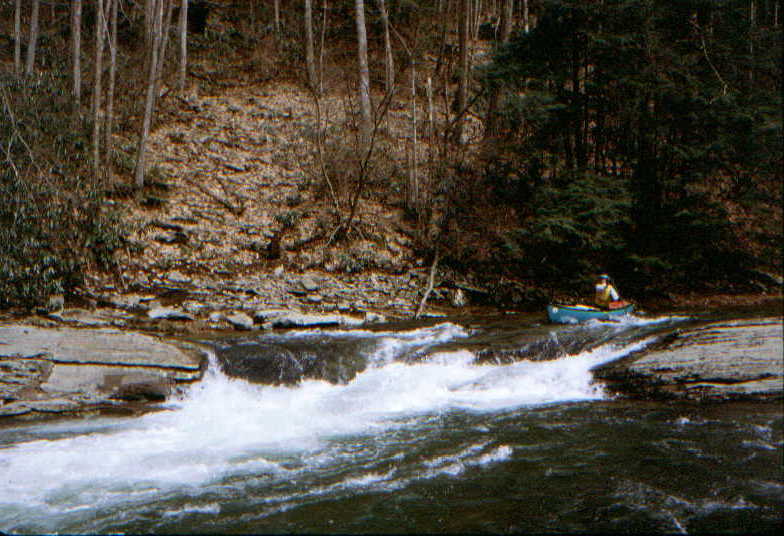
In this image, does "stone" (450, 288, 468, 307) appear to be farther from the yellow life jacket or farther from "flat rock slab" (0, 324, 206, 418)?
"flat rock slab" (0, 324, 206, 418)

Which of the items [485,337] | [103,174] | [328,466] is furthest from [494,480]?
[103,174]

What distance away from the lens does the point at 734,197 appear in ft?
55.0

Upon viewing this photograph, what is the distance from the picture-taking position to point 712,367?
29.6 feet

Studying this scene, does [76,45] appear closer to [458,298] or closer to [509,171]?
[458,298]

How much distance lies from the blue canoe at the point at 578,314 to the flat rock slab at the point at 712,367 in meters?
2.58

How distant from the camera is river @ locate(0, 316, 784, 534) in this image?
5254 millimetres

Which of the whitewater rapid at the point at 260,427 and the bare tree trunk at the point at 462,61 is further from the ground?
the bare tree trunk at the point at 462,61

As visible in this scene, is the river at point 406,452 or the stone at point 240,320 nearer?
the river at point 406,452

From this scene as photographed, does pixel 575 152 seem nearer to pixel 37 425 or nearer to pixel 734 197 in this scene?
pixel 734 197

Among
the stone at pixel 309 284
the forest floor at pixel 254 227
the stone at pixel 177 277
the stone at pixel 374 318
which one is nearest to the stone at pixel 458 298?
the forest floor at pixel 254 227

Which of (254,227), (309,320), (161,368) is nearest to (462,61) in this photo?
(254,227)

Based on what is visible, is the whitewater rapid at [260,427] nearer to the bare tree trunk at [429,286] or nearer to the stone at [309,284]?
the stone at [309,284]

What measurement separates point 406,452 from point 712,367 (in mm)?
4843

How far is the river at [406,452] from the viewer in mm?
5254
